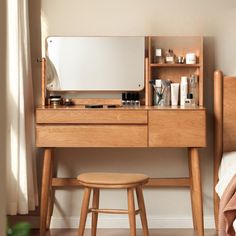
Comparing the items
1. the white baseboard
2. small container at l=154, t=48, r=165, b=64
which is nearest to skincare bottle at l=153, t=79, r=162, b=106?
small container at l=154, t=48, r=165, b=64

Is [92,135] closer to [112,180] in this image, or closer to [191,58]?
[112,180]

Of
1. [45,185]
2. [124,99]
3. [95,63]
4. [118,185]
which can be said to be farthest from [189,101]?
[45,185]

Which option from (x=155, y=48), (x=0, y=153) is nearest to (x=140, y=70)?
(x=155, y=48)

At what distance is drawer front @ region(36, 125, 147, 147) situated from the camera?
2.98 meters

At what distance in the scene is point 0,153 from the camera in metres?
0.51

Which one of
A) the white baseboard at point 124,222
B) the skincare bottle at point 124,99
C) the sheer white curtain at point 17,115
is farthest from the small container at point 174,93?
the sheer white curtain at point 17,115

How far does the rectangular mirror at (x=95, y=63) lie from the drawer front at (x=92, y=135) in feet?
1.58

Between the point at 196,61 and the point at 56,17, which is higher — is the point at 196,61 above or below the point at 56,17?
below

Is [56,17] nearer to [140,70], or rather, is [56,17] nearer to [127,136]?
[140,70]

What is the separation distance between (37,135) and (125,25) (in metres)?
0.98

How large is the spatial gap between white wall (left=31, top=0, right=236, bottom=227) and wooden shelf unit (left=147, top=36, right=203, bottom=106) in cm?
5

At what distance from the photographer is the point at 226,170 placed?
2891 mm

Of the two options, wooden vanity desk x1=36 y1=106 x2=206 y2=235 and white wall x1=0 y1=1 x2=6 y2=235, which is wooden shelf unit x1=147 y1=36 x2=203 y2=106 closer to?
wooden vanity desk x1=36 y1=106 x2=206 y2=235

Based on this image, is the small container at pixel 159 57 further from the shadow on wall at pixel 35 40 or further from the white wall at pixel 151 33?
the shadow on wall at pixel 35 40
